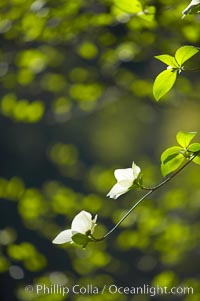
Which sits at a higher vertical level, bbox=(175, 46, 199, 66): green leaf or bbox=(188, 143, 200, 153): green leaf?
bbox=(175, 46, 199, 66): green leaf

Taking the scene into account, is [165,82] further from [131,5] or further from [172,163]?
[131,5]

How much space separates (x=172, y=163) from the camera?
0.54m

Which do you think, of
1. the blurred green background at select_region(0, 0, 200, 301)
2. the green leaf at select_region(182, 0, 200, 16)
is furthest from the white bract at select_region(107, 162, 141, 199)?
the blurred green background at select_region(0, 0, 200, 301)

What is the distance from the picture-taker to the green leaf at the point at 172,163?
533 millimetres

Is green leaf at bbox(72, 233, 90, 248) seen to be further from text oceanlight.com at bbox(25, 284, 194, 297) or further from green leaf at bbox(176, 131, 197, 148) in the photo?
text oceanlight.com at bbox(25, 284, 194, 297)

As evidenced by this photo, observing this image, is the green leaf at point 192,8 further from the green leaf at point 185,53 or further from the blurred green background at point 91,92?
the blurred green background at point 91,92

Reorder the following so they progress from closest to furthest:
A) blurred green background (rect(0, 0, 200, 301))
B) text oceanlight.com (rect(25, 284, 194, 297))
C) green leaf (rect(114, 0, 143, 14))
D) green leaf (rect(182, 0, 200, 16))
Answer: green leaf (rect(182, 0, 200, 16))
green leaf (rect(114, 0, 143, 14))
blurred green background (rect(0, 0, 200, 301))
text oceanlight.com (rect(25, 284, 194, 297))

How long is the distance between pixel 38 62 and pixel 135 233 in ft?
1.54

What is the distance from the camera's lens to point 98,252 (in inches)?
53.3

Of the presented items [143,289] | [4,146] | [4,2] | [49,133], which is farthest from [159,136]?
[4,2]

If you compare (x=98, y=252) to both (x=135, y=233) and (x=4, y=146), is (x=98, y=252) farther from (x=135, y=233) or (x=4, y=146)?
(x=4, y=146)

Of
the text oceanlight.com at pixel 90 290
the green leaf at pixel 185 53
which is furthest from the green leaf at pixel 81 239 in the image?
the text oceanlight.com at pixel 90 290

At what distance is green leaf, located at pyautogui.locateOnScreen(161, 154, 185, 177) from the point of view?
53cm

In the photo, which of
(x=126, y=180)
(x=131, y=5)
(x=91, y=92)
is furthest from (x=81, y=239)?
(x=91, y=92)
